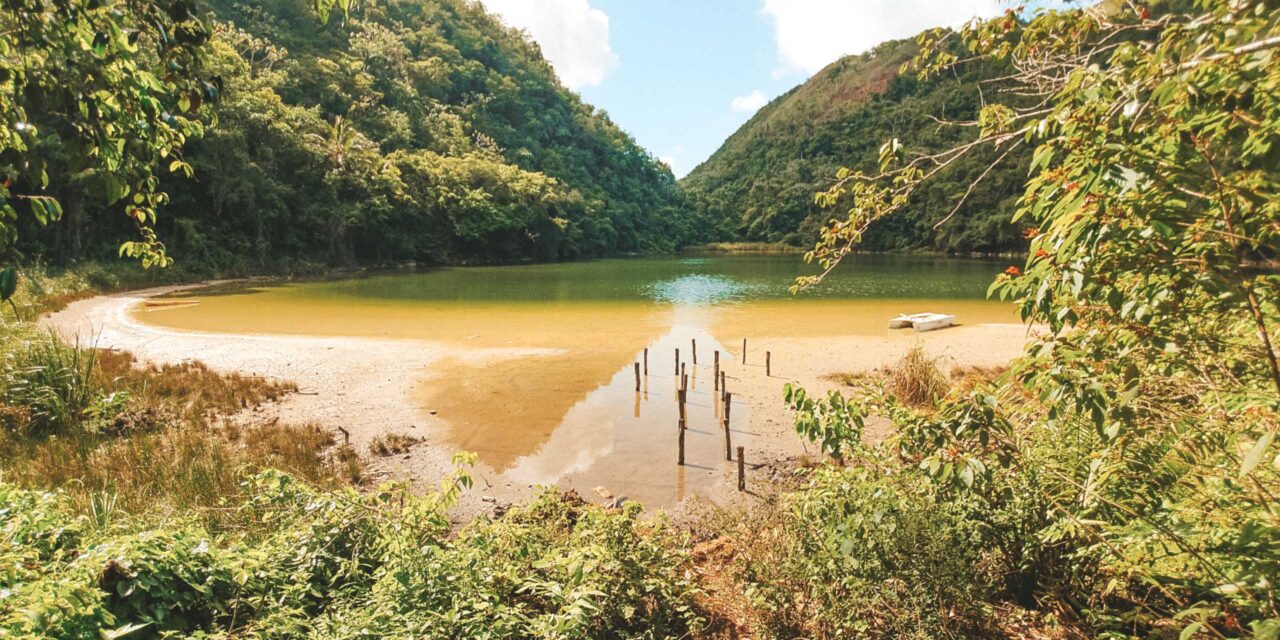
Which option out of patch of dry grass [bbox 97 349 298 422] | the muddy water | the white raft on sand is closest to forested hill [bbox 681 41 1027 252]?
the muddy water

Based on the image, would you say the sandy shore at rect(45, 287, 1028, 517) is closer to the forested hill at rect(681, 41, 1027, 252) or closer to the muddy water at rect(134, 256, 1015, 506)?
the muddy water at rect(134, 256, 1015, 506)

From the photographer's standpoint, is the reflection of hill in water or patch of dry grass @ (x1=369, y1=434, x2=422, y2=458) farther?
the reflection of hill in water

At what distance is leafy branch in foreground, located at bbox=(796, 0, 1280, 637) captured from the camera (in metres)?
1.80

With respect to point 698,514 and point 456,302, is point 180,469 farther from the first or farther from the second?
point 456,302

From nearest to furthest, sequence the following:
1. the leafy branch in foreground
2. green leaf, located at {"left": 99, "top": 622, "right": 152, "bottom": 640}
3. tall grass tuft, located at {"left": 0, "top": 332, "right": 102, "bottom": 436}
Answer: the leafy branch in foreground → green leaf, located at {"left": 99, "top": 622, "right": 152, "bottom": 640} → tall grass tuft, located at {"left": 0, "top": 332, "right": 102, "bottom": 436}

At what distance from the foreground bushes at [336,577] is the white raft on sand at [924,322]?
18206mm

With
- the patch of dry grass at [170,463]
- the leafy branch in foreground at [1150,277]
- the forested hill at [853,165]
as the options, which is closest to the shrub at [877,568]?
the leafy branch in foreground at [1150,277]

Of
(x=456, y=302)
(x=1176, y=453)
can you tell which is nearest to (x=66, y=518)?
(x=1176, y=453)

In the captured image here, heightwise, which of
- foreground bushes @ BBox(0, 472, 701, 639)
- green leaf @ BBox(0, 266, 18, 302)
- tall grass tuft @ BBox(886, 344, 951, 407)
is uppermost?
green leaf @ BBox(0, 266, 18, 302)

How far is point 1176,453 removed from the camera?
299cm

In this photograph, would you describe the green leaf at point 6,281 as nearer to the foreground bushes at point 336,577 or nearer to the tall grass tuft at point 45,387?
the foreground bushes at point 336,577

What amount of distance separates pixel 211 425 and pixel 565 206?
5819 centimetres

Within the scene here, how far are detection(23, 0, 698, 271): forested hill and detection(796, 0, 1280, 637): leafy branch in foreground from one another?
3.46 m

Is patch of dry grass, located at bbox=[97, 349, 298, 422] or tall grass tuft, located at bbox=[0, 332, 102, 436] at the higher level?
tall grass tuft, located at bbox=[0, 332, 102, 436]
